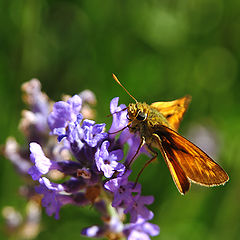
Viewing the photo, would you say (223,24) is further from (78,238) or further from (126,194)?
(126,194)

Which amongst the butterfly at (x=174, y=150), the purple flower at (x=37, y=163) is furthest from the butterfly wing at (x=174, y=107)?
the purple flower at (x=37, y=163)

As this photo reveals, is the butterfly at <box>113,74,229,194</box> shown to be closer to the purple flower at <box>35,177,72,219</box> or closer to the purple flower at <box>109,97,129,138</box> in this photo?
the purple flower at <box>109,97,129,138</box>

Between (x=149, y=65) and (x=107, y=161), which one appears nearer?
(x=107, y=161)

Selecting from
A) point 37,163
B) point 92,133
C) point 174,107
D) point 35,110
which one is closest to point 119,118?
point 92,133

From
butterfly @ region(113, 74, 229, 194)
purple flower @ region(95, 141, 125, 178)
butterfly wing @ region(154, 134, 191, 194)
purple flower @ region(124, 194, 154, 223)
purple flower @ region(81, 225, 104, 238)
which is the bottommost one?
purple flower @ region(81, 225, 104, 238)

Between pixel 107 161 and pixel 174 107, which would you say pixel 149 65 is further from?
pixel 107 161

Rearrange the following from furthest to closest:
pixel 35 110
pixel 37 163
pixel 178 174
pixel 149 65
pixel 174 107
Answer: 1. pixel 149 65
2. pixel 35 110
3. pixel 174 107
4. pixel 178 174
5. pixel 37 163

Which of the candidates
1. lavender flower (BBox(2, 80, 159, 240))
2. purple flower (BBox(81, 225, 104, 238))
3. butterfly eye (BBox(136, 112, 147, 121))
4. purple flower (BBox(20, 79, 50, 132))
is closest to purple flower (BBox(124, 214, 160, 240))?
lavender flower (BBox(2, 80, 159, 240))
